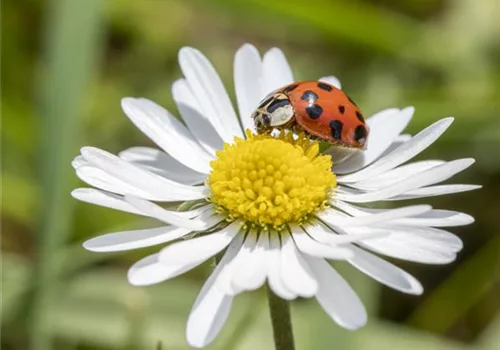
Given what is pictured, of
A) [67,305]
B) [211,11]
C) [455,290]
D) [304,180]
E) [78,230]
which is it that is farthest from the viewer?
[211,11]

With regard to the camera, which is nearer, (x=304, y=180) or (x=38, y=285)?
(x=304, y=180)

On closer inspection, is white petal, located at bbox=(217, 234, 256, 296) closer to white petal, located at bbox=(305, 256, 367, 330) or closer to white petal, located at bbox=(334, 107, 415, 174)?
white petal, located at bbox=(305, 256, 367, 330)

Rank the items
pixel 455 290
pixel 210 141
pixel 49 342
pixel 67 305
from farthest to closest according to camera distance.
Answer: pixel 455 290 → pixel 67 305 → pixel 49 342 → pixel 210 141

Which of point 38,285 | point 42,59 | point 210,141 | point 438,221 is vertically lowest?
point 38,285

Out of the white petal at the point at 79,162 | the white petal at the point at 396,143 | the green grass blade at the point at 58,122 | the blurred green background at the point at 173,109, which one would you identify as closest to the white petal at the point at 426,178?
the white petal at the point at 396,143

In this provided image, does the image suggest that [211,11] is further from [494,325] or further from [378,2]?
[494,325]

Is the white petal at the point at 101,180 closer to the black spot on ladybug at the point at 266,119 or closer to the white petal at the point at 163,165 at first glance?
the white petal at the point at 163,165

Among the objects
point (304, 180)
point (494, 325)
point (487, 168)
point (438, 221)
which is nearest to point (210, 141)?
point (304, 180)
